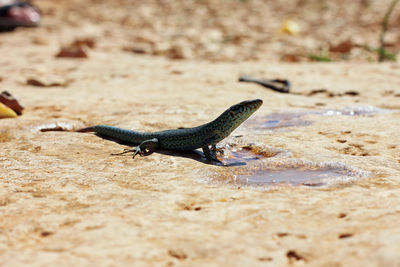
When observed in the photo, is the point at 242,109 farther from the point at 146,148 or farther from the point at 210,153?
the point at 146,148

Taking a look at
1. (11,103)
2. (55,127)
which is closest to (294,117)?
(55,127)

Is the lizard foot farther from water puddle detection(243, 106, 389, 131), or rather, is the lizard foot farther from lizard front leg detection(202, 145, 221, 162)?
water puddle detection(243, 106, 389, 131)

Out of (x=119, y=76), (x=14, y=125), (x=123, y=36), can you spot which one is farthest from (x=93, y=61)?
(x=14, y=125)

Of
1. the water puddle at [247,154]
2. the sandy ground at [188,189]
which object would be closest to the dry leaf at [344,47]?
the sandy ground at [188,189]

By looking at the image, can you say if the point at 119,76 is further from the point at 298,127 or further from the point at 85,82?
the point at 298,127

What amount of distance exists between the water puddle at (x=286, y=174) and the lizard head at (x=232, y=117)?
0.68m

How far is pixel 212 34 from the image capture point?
1424cm

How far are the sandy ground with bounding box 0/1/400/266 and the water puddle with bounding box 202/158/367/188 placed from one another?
44 millimetres

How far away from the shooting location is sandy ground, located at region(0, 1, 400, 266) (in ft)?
8.74

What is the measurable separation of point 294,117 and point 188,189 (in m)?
2.67

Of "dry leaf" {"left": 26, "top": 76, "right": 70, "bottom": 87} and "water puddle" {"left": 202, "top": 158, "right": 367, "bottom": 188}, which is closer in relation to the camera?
"water puddle" {"left": 202, "top": 158, "right": 367, "bottom": 188}

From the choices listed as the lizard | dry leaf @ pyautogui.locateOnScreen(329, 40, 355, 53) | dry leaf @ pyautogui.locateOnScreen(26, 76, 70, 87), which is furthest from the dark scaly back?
dry leaf @ pyautogui.locateOnScreen(329, 40, 355, 53)

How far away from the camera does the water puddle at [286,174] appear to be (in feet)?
12.4

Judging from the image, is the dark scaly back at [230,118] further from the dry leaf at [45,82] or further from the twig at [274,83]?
the dry leaf at [45,82]
